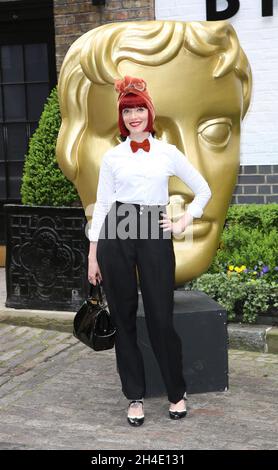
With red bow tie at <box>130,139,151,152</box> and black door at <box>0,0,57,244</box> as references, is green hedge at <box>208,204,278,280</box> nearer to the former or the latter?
red bow tie at <box>130,139,151,152</box>

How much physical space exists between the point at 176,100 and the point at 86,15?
9.92ft

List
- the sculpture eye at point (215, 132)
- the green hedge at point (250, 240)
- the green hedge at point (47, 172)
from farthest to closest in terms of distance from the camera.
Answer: the green hedge at point (47, 172) < the green hedge at point (250, 240) < the sculpture eye at point (215, 132)

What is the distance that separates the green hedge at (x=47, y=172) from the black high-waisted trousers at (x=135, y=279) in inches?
92.2

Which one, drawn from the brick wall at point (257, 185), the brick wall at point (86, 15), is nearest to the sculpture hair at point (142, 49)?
the brick wall at point (257, 185)

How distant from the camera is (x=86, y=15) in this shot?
670cm

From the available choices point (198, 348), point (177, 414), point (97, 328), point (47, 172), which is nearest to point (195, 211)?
point (97, 328)

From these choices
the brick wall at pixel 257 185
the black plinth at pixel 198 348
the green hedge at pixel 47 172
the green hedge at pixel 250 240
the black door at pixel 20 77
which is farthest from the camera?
the black door at pixel 20 77

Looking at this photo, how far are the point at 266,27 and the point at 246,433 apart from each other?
396 cm

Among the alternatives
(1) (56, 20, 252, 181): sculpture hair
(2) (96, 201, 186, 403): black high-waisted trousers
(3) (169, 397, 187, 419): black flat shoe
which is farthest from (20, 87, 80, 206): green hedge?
(3) (169, 397, 187, 419): black flat shoe

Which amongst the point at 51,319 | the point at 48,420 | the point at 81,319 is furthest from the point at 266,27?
the point at 48,420

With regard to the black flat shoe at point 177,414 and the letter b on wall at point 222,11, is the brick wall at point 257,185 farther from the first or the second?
the black flat shoe at point 177,414

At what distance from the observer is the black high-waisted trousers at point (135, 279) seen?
3.49 metres

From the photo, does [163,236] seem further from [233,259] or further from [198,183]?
[233,259]

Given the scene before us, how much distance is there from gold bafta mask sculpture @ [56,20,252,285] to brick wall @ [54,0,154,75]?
257 centimetres
